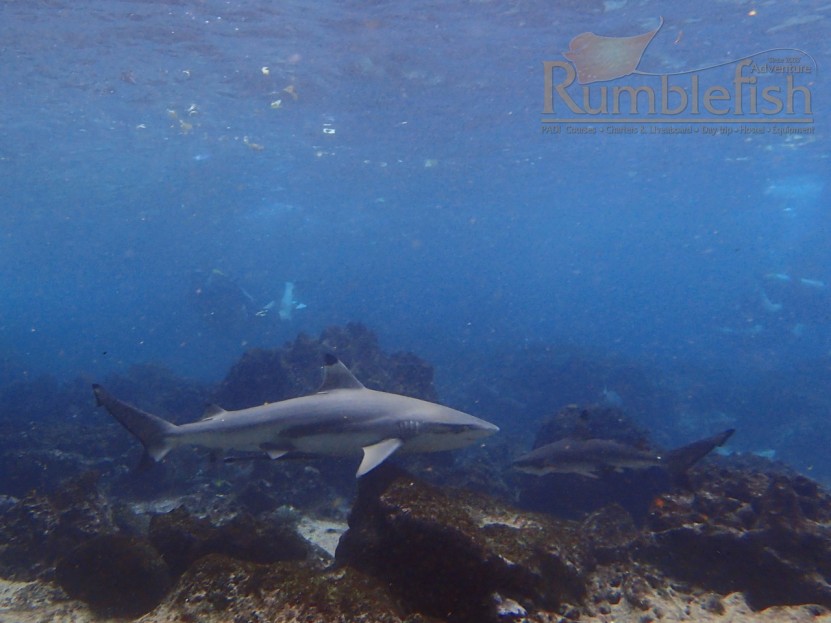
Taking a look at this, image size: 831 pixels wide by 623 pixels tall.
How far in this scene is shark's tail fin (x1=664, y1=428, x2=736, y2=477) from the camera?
6.56 m

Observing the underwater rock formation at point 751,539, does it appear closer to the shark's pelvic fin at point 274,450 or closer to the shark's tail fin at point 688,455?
the shark's tail fin at point 688,455

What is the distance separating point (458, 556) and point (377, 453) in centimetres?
159

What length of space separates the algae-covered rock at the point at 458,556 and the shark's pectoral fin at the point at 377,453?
310mm

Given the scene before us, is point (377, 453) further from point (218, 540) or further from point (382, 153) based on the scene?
point (382, 153)

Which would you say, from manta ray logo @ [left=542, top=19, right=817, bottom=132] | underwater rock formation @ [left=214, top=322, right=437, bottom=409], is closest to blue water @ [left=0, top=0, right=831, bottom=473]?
manta ray logo @ [left=542, top=19, right=817, bottom=132]

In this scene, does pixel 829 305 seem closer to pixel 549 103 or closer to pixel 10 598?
pixel 549 103

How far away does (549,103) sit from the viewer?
2520 cm

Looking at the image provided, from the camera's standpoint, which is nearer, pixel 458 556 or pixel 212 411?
pixel 458 556

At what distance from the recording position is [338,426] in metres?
5.80

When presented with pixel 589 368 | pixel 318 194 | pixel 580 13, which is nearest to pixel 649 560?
pixel 580 13

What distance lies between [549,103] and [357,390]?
23805 millimetres

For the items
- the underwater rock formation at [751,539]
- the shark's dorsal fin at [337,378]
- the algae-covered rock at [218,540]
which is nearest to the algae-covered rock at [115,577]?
the algae-covered rock at [218,540]

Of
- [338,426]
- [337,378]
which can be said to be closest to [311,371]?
[337,378]

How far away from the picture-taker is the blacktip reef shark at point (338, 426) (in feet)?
18.8
